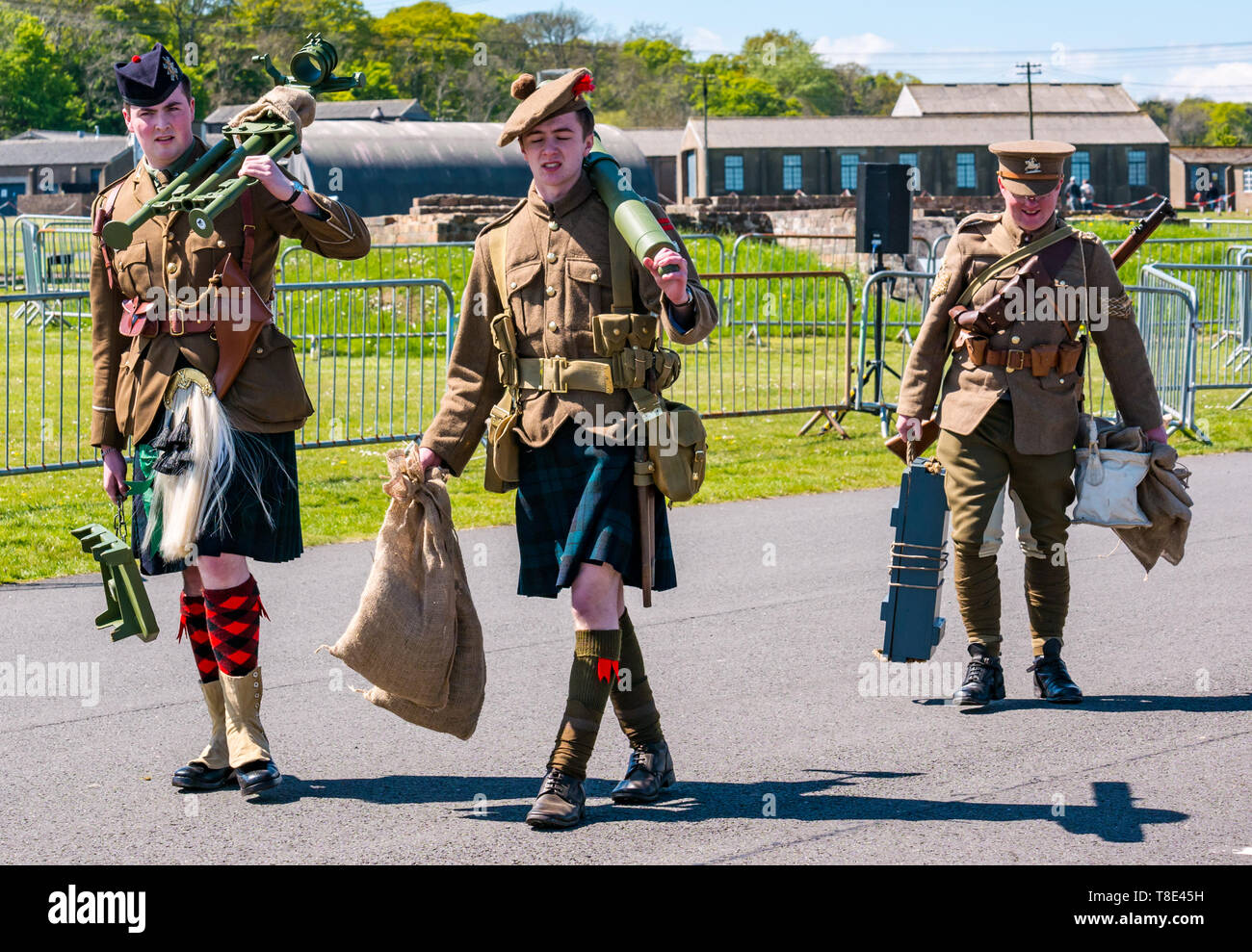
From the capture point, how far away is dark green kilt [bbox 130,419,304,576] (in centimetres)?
476

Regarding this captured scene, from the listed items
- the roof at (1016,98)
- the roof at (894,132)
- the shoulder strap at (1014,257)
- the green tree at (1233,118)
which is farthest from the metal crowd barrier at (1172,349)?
the green tree at (1233,118)

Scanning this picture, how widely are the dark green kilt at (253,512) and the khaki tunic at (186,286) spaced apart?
0.06 metres

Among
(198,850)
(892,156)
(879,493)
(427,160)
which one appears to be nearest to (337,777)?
(198,850)

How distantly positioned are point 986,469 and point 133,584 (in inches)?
117

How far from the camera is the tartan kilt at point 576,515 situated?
14.7 ft

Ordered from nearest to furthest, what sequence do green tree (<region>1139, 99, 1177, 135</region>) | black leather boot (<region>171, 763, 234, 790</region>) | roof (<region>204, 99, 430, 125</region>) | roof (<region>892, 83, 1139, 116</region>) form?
black leather boot (<region>171, 763, 234, 790</region>), roof (<region>204, 99, 430, 125</region>), roof (<region>892, 83, 1139, 116</region>), green tree (<region>1139, 99, 1177, 135</region>)

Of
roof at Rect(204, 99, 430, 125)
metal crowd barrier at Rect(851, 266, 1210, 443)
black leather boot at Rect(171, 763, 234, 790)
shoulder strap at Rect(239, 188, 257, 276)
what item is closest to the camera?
shoulder strap at Rect(239, 188, 257, 276)

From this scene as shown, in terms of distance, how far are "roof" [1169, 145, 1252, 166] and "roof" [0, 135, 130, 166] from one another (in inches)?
2160

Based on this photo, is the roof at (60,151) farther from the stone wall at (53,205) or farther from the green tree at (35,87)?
the green tree at (35,87)

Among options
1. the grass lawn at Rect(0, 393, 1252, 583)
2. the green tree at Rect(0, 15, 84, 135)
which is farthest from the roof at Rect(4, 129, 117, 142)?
the grass lawn at Rect(0, 393, 1252, 583)

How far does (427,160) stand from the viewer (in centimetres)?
3397

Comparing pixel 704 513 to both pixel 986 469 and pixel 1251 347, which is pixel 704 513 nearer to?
pixel 986 469

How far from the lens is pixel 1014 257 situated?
565 centimetres

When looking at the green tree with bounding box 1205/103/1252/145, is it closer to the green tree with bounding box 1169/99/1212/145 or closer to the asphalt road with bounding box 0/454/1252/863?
the green tree with bounding box 1169/99/1212/145
